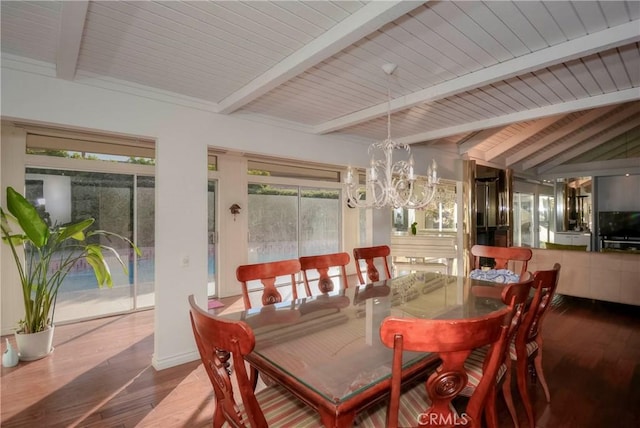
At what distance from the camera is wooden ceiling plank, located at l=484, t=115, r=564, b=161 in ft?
18.1

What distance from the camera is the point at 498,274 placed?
2.96 metres

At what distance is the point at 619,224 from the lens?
25.2ft

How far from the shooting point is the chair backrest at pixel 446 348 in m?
1.05

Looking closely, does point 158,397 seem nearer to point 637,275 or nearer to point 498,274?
point 498,274

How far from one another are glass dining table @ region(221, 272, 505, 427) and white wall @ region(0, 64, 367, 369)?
121cm

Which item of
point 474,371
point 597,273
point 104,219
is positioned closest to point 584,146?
point 597,273

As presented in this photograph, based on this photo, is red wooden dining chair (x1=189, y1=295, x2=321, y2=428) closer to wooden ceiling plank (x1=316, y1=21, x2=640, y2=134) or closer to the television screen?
wooden ceiling plank (x1=316, y1=21, x2=640, y2=134)

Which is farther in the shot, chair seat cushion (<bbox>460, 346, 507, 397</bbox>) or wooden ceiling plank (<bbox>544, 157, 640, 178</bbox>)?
wooden ceiling plank (<bbox>544, 157, 640, 178</bbox>)

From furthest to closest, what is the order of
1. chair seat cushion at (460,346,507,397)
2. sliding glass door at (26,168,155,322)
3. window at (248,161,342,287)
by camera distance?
window at (248,161,342,287) → sliding glass door at (26,168,155,322) → chair seat cushion at (460,346,507,397)

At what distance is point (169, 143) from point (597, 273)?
5626mm

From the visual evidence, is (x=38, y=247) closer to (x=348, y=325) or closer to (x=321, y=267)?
(x=321, y=267)

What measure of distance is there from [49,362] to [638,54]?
5.55 metres

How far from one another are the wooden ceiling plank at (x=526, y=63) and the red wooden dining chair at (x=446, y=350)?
1.86 m

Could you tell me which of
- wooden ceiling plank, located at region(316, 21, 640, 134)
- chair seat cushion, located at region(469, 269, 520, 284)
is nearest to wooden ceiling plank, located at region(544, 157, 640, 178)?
Answer: chair seat cushion, located at region(469, 269, 520, 284)
